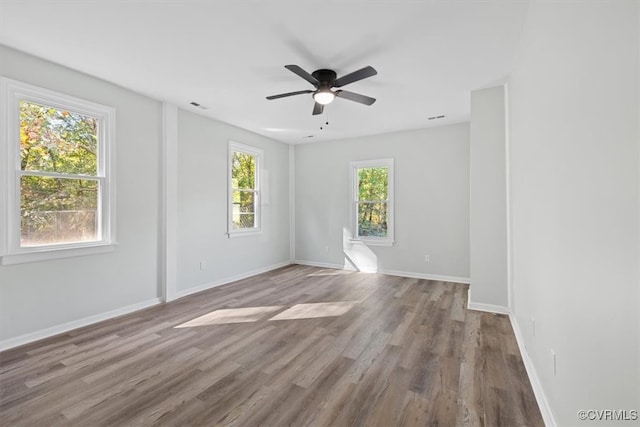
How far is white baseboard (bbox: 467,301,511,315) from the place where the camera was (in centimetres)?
345

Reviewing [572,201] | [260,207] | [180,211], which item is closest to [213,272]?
[180,211]

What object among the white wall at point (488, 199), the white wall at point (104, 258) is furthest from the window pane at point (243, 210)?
the white wall at point (488, 199)

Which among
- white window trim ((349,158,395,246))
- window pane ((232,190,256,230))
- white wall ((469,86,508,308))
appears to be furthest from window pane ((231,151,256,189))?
white wall ((469,86,508,308))

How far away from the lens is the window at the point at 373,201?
564 centimetres

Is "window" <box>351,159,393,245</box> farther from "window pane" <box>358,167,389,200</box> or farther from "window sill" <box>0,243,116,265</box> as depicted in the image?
"window sill" <box>0,243,116,265</box>

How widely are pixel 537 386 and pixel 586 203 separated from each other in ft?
4.84

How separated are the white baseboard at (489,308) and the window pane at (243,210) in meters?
4.01

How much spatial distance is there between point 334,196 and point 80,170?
4.29m

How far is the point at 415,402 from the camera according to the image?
188 cm

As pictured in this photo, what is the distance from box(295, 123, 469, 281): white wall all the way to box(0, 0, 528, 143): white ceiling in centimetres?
143

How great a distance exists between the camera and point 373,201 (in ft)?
19.1

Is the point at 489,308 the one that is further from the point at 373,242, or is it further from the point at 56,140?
the point at 56,140

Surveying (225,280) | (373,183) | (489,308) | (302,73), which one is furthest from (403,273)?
(302,73)

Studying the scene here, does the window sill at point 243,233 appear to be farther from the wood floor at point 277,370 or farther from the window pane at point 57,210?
the window pane at point 57,210
